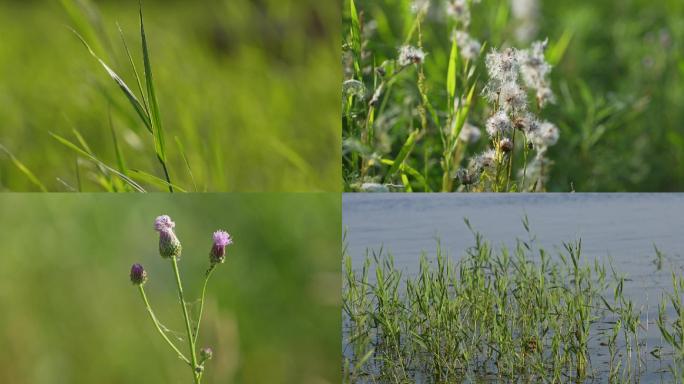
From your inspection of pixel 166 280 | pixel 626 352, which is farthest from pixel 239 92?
pixel 626 352

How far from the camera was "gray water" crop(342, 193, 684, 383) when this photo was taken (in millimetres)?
1663

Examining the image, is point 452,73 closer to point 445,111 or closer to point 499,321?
point 445,111

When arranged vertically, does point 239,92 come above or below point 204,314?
above

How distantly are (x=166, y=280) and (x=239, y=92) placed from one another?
0.51 m

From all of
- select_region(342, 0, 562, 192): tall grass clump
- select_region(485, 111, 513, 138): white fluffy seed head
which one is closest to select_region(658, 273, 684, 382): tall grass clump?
select_region(342, 0, 562, 192): tall grass clump

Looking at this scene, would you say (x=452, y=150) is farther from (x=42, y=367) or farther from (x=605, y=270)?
(x=42, y=367)

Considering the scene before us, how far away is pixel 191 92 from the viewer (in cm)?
192

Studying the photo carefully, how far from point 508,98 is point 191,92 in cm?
68

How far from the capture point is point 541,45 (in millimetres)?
1731

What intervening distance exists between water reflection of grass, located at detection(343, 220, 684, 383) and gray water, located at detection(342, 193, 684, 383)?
0.02 metres

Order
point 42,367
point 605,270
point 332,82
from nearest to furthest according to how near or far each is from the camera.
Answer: point 42,367
point 605,270
point 332,82

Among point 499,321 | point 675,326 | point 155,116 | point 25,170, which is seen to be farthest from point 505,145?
point 25,170

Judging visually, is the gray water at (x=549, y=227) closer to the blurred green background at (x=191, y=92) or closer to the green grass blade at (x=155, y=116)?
the blurred green background at (x=191, y=92)

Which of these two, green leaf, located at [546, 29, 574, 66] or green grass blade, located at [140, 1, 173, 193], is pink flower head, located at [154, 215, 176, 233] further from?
green leaf, located at [546, 29, 574, 66]
